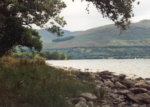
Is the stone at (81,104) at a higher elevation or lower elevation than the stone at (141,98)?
higher

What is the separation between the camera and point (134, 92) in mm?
17031

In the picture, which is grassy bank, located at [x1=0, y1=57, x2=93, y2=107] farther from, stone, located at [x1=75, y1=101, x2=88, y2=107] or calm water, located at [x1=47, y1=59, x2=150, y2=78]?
calm water, located at [x1=47, y1=59, x2=150, y2=78]

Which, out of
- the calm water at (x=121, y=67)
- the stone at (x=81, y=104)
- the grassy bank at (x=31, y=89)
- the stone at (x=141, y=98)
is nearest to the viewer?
the grassy bank at (x=31, y=89)

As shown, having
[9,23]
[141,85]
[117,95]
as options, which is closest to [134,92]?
[117,95]

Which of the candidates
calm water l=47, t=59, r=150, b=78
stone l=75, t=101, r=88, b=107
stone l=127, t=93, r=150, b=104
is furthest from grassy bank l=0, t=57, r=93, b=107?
calm water l=47, t=59, r=150, b=78

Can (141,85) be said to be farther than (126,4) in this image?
Yes

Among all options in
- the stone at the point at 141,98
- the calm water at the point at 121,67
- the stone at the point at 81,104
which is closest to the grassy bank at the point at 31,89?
the stone at the point at 81,104

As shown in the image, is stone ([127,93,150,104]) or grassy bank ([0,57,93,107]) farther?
stone ([127,93,150,104])

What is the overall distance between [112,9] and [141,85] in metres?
8.00

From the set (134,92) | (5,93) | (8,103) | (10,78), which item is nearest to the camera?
(8,103)

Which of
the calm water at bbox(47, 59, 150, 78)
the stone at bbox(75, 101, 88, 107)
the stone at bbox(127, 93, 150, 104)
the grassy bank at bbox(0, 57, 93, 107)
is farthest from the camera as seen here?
the calm water at bbox(47, 59, 150, 78)

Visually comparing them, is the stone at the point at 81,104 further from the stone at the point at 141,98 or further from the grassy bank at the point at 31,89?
the stone at the point at 141,98

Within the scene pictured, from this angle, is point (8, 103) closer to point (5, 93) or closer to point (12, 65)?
point (5, 93)

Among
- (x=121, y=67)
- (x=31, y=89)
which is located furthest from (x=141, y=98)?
(x=121, y=67)
